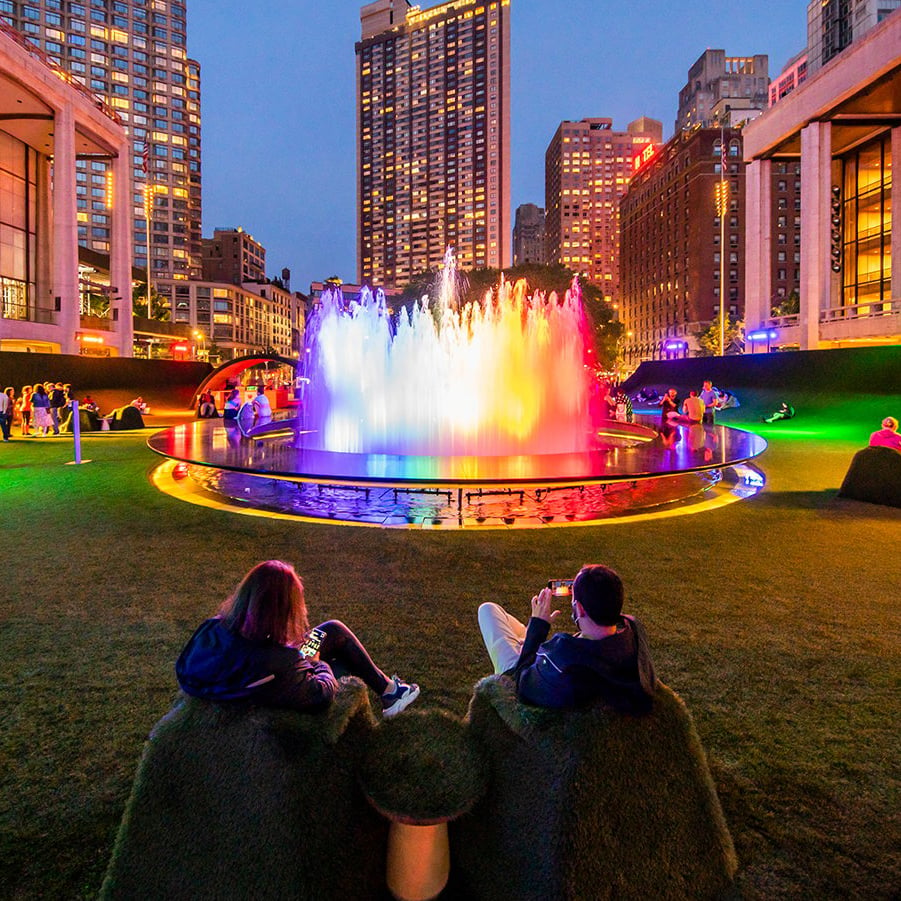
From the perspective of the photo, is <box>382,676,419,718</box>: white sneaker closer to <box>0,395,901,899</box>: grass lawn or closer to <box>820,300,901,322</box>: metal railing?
<box>0,395,901,899</box>: grass lawn

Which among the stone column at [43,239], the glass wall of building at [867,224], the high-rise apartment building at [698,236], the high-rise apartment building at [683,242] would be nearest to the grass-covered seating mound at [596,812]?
the stone column at [43,239]

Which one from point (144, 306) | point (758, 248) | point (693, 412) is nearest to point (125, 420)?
point (693, 412)

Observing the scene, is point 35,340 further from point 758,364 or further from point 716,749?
point 716,749

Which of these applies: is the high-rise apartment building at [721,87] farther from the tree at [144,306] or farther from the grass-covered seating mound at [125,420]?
the grass-covered seating mound at [125,420]

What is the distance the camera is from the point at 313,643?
3.58m

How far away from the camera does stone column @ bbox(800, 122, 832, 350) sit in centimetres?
4750

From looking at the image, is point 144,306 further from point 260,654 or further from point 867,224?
point 260,654

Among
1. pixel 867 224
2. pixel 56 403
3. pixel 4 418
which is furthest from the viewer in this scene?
pixel 867 224

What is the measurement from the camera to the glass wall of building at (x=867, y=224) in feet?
165

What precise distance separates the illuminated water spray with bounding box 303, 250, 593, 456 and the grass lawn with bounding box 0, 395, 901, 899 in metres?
6.54

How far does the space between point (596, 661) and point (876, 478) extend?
11.0 m

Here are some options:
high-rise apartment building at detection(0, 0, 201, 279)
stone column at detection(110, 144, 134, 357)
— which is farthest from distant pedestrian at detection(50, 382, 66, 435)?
high-rise apartment building at detection(0, 0, 201, 279)

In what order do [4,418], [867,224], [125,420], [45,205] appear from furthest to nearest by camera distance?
[867,224]
[45,205]
[125,420]
[4,418]

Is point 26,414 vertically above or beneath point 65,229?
beneath
